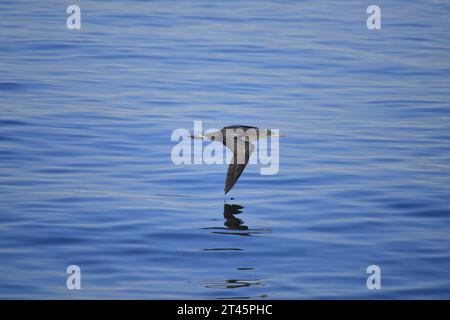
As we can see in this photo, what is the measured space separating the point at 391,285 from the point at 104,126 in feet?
27.2

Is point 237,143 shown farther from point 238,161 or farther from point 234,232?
point 234,232

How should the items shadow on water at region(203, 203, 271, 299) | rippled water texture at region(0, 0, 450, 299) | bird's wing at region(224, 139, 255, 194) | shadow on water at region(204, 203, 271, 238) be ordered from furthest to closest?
bird's wing at region(224, 139, 255, 194) → shadow on water at region(204, 203, 271, 238) → rippled water texture at region(0, 0, 450, 299) → shadow on water at region(203, 203, 271, 299)

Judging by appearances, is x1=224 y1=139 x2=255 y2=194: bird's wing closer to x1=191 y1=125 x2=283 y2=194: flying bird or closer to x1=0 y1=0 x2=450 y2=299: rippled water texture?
x1=191 y1=125 x2=283 y2=194: flying bird

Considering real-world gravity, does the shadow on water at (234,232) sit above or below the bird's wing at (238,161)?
below

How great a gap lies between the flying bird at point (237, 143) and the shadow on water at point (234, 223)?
1.01ft

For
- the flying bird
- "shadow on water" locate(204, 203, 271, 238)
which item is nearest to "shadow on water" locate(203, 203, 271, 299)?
"shadow on water" locate(204, 203, 271, 238)

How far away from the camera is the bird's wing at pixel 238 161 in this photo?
12.4m

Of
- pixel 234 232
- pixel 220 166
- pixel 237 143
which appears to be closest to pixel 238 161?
pixel 237 143

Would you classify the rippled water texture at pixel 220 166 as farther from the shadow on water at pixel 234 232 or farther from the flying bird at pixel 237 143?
the flying bird at pixel 237 143

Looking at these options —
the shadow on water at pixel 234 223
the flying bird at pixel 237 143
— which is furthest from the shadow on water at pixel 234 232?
the flying bird at pixel 237 143

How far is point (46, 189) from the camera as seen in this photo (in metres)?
13.0

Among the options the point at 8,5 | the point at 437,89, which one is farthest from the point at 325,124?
the point at 8,5

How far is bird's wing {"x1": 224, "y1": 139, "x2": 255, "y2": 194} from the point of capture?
12391 mm

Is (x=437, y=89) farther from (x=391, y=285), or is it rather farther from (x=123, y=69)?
(x=391, y=285)
